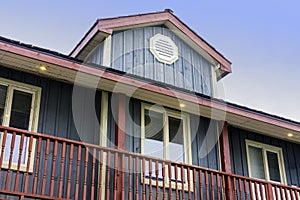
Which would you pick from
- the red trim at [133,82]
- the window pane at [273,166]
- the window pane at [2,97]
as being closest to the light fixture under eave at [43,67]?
the red trim at [133,82]

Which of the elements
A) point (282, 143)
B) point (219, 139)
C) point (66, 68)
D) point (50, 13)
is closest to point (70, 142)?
point (66, 68)

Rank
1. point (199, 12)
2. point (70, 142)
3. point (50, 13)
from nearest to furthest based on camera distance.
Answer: point (70, 142), point (50, 13), point (199, 12)

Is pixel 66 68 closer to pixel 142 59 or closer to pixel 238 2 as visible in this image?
pixel 142 59

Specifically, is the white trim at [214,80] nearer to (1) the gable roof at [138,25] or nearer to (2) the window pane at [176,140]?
(1) the gable roof at [138,25]

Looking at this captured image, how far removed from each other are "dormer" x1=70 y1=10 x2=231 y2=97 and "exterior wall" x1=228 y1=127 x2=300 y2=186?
1.33 m

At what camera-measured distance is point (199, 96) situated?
25.7ft

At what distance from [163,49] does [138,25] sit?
2.62 feet

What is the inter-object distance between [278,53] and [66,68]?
1807 cm

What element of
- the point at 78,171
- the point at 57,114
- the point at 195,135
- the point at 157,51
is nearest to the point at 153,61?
the point at 157,51

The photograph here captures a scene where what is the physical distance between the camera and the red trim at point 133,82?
6320 millimetres

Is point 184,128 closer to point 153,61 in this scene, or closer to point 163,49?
point 153,61

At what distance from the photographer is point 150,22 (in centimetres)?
989

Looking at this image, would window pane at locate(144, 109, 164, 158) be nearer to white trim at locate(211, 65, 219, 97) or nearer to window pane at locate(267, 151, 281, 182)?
white trim at locate(211, 65, 219, 97)

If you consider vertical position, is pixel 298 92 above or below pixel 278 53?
below
